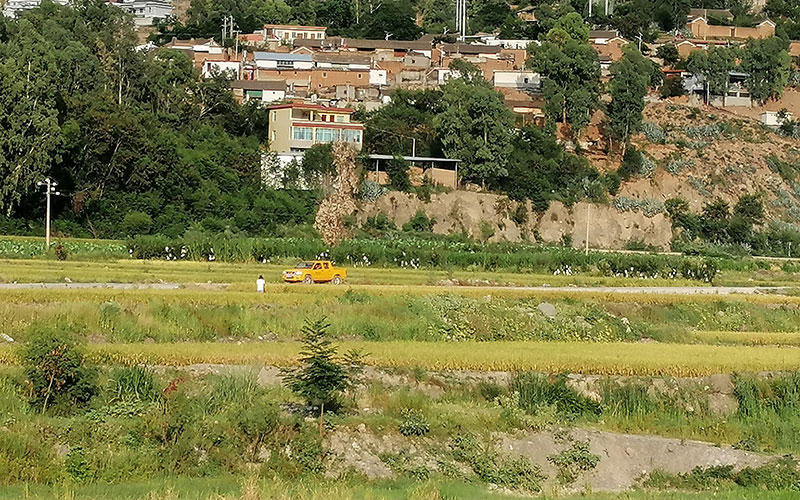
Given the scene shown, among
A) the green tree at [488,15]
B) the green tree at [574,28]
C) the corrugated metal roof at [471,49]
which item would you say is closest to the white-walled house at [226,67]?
the corrugated metal roof at [471,49]

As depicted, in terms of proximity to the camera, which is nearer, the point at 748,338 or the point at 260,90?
the point at 748,338

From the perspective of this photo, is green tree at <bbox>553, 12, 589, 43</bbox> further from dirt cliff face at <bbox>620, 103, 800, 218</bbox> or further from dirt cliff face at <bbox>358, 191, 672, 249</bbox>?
dirt cliff face at <bbox>358, 191, 672, 249</bbox>

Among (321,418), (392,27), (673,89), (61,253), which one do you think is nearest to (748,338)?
(321,418)

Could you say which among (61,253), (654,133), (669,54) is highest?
(669,54)

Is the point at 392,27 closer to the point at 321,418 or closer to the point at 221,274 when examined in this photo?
the point at 221,274

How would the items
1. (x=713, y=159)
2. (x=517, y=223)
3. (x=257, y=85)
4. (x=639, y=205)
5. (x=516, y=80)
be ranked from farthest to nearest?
(x=516, y=80) → (x=257, y=85) → (x=713, y=159) → (x=639, y=205) → (x=517, y=223)

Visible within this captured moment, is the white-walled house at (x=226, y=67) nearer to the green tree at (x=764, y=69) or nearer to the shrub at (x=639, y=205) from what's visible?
the shrub at (x=639, y=205)
